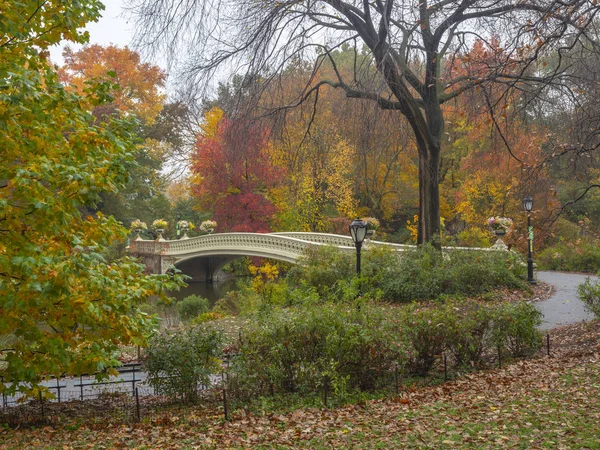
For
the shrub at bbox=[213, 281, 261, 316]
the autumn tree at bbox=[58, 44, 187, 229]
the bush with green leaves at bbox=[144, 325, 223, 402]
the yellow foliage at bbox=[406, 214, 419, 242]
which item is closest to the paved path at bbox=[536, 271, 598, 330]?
the bush with green leaves at bbox=[144, 325, 223, 402]

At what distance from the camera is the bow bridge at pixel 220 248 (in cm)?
2411

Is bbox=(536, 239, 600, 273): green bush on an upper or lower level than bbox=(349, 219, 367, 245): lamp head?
lower

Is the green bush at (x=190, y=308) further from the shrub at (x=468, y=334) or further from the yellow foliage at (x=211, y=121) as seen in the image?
the shrub at (x=468, y=334)

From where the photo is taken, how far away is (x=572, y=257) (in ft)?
77.3

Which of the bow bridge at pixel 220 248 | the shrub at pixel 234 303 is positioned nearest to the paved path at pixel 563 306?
the bow bridge at pixel 220 248

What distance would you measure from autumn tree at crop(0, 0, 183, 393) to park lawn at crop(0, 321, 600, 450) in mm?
842

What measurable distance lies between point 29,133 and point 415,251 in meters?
12.0

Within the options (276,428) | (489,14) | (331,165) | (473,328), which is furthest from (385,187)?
(276,428)

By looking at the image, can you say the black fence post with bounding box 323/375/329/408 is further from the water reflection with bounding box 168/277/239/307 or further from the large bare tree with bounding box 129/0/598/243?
the water reflection with bounding box 168/277/239/307

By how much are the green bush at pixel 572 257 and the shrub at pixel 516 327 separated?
1437 cm

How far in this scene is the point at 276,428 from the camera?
6.61 metres

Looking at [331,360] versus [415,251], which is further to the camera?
[415,251]

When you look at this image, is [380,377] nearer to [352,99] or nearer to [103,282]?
[103,282]

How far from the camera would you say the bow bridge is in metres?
24.1
